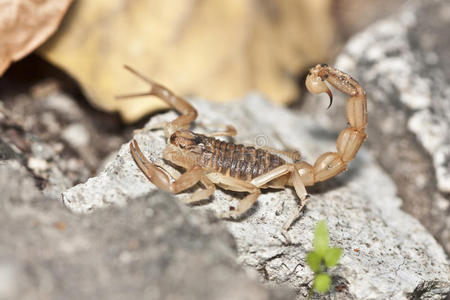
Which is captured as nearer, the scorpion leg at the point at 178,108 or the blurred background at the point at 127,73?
the scorpion leg at the point at 178,108

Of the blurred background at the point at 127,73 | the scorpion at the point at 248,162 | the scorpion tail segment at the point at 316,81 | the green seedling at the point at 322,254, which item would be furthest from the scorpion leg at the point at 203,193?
the blurred background at the point at 127,73

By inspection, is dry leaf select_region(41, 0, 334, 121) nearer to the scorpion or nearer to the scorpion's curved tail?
the scorpion

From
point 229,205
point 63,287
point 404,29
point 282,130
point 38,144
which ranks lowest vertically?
point 38,144

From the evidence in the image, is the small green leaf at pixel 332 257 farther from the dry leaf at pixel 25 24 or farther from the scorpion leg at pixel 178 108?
the dry leaf at pixel 25 24

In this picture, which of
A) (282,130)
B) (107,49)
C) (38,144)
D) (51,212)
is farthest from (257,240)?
(107,49)

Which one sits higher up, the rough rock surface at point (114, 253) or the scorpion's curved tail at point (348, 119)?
the scorpion's curved tail at point (348, 119)

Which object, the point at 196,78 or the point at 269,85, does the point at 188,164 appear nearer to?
the point at 196,78

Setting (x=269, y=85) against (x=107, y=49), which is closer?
(x=107, y=49)

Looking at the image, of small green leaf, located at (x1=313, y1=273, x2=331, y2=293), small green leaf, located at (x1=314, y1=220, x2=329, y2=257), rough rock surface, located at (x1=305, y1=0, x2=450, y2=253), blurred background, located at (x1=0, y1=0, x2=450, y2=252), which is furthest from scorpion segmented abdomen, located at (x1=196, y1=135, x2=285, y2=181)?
rough rock surface, located at (x1=305, y1=0, x2=450, y2=253)

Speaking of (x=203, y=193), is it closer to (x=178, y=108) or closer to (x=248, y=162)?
(x=248, y=162)
